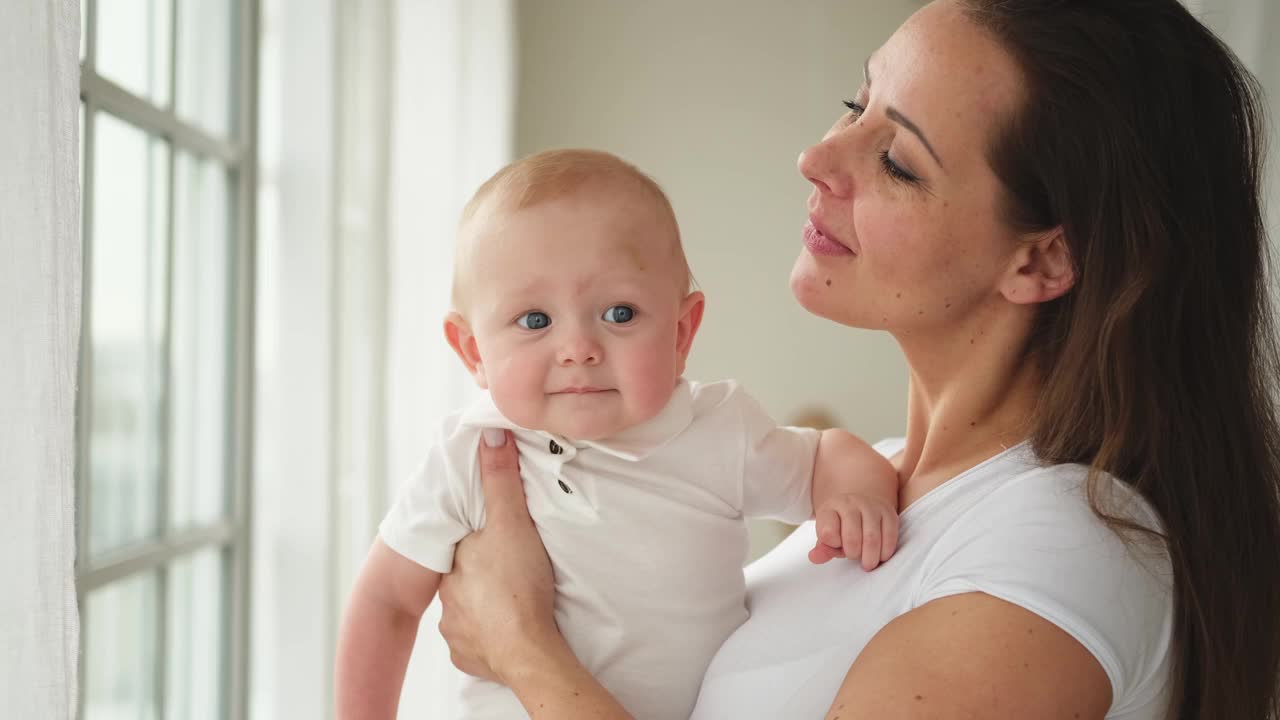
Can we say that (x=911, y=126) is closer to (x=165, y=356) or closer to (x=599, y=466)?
(x=599, y=466)

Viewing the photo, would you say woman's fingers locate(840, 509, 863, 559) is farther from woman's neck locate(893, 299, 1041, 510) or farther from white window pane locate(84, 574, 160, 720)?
white window pane locate(84, 574, 160, 720)

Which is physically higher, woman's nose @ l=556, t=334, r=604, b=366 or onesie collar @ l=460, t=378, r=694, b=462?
woman's nose @ l=556, t=334, r=604, b=366

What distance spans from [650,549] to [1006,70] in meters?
0.66

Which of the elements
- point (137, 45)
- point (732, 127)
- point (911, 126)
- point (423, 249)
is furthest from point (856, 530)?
point (732, 127)

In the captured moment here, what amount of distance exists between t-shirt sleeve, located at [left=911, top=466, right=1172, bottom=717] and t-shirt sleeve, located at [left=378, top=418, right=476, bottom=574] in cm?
55

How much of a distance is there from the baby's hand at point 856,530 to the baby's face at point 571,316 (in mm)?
232

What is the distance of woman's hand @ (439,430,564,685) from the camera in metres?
1.16

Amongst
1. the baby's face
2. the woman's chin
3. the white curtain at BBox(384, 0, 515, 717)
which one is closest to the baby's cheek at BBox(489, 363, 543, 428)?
the baby's face

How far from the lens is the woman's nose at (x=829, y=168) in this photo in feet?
3.99

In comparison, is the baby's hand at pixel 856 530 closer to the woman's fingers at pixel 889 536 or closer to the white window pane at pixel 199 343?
the woman's fingers at pixel 889 536

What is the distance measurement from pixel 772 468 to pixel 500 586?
361mm

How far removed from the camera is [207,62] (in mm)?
2303

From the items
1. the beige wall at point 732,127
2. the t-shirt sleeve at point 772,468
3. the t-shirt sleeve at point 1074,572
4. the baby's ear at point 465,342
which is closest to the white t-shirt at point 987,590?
the t-shirt sleeve at point 1074,572

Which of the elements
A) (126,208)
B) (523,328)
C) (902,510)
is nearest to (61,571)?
(523,328)
